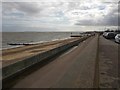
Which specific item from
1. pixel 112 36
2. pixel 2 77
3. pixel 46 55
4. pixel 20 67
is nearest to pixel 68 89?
pixel 2 77

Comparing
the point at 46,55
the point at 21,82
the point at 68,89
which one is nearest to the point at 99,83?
the point at 68,89

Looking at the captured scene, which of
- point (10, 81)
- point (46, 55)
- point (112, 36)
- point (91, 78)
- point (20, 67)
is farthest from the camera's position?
point (112, 36)

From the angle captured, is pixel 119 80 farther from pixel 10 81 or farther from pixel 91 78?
pixel 10 81

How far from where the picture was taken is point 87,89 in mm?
9352

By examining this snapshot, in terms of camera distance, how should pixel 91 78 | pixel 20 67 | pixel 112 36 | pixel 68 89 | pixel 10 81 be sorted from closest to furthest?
pixel 68 89
pixel 10 81
pixel 91 78
pixel 20 67
pixel 112 36

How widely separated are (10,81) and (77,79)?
9.96 feet

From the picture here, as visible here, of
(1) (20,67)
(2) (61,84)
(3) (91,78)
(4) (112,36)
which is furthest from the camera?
(4) (112,36)

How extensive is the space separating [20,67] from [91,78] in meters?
4.24

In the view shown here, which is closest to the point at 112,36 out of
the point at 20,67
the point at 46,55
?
the point at 46,55

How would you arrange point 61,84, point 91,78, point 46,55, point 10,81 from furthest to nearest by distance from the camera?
point 46,55 < point 91,78 < point 10,81 < point 61,84

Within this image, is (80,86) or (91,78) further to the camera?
(91,78)

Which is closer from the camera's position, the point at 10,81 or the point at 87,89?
the point at 87,89

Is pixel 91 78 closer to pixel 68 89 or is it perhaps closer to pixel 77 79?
pixel 77 79

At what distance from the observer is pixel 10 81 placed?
10969 millimetres
